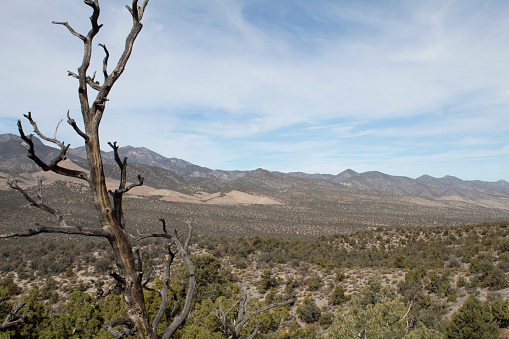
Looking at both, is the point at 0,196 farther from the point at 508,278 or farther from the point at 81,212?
the point at 508,278

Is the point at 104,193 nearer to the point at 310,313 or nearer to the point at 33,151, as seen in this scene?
the point at 33,151

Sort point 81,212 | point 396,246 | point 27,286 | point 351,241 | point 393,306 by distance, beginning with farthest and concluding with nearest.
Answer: point 81,212
point 351,241
point 396,246
point 27,286
point 393,306

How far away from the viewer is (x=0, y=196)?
2421 inches

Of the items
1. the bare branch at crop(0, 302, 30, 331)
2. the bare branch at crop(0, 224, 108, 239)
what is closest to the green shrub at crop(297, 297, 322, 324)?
the bare branch at crop(0, 302, 30, 331)

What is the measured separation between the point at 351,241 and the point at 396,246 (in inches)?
201

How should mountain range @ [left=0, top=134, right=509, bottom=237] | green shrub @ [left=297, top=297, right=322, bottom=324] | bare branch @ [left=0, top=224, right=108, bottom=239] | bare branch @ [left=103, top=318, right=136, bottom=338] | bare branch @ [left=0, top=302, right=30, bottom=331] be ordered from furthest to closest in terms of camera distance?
mountain range @ [left=0, top=134, right=509, bottom=237] → green shrub @ [left=297, top=297, right=322, bottom=324] → bare branch @ [left=0, top=302, right=30, bottom=331] → bare branch @ [left=103, top=318, right=136, bottom=338] → bare branch @ [left=0, top=224, right=108, bottom=239]

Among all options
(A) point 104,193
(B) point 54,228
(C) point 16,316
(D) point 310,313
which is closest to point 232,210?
(D) point 310,313

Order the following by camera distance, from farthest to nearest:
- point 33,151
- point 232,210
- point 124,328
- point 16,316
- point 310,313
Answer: point 232,210 < point 310,313 < point 16,316 < point 124,328 < point 33,151

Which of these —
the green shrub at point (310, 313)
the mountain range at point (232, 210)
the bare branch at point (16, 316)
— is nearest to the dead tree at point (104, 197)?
the bare branch at point (16, 316)

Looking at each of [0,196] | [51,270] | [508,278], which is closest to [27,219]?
[0,196]

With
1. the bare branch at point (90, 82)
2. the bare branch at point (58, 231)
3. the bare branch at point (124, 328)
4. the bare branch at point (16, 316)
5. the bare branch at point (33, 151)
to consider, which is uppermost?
the bare branch at point (90, 82)

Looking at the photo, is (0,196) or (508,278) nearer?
(508,278)

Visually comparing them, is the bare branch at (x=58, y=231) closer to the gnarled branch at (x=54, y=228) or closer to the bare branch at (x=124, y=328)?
the gnarled branch at (x=54, y=228)

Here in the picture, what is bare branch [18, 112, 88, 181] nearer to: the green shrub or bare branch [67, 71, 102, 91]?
bare branch [67, 71, 102, 91]
